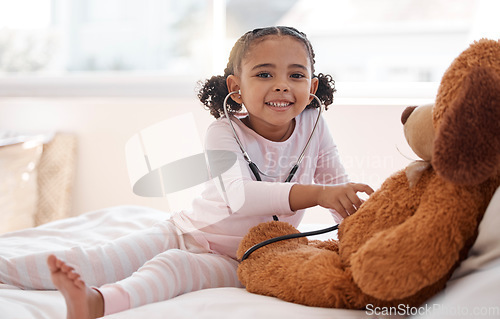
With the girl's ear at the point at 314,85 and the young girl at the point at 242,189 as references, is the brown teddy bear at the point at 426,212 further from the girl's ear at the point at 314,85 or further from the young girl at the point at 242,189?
the girl's ear at the point at 314,85

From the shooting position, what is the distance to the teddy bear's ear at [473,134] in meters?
0.59

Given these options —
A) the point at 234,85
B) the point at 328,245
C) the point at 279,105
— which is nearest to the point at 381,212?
the point at 328,245

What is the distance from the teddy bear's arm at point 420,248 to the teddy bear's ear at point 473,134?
0.15 ft

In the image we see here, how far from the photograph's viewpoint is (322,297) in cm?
72

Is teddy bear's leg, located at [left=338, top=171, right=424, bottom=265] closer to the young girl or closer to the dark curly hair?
the young girl

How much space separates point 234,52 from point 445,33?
1.56 m

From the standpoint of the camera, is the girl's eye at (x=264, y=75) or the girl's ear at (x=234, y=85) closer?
the girl's eye at (x=264, y=75)

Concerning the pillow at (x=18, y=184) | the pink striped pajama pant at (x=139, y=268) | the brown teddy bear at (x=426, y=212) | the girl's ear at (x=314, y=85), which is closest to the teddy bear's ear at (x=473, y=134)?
the brown teddy bear at (x=426, y=212)

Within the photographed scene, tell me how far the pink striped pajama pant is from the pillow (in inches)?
45.1

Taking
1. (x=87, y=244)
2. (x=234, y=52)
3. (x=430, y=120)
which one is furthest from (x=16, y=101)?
(x=430, y=120)

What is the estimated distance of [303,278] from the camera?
0.74 meters

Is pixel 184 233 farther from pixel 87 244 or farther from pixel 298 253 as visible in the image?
pixel 298 253

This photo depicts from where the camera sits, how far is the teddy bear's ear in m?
0.59

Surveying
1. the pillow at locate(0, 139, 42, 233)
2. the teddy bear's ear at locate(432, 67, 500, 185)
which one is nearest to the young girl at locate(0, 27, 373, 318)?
the teddy bear's ear at locate(432, 67, 500, 185)
